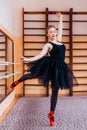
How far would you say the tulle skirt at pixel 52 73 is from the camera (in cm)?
252

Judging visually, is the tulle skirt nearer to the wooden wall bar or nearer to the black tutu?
the black tutu

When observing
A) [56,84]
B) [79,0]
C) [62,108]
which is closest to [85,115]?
[62,108]

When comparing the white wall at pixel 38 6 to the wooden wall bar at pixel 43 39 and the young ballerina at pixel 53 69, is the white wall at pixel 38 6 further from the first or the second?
the young ballerina at pixel 53 69

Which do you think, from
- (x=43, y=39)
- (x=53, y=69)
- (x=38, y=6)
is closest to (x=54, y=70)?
(x=53, y=69)

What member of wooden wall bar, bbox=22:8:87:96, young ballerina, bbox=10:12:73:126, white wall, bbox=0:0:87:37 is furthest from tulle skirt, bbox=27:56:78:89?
white wall, bbox=0:0:87:37

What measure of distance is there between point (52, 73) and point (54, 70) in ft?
0.16

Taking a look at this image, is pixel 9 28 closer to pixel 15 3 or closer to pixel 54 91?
pixel 15 3

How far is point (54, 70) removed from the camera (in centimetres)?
252

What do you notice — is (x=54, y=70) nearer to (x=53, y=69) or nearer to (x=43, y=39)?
(x=53, y=69)

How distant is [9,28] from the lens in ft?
14.7

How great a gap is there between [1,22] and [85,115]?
2044 mm

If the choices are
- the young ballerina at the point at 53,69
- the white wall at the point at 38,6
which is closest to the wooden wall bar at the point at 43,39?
the white wall at the point at 38,6

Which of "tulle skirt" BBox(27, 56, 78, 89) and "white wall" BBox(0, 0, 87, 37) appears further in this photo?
"white wall" BBox(0, 0, 87, 37)

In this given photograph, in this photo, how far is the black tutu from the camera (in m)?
2.52
